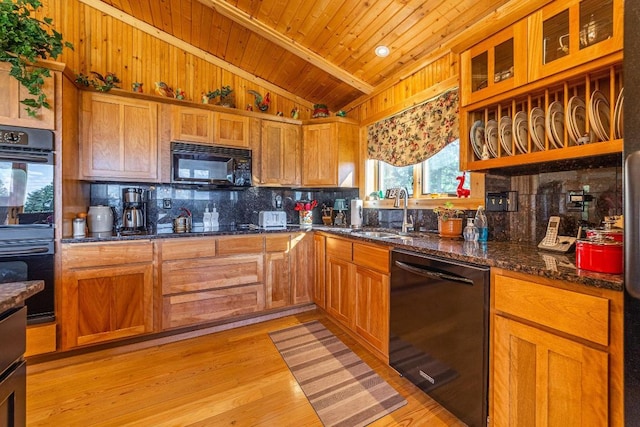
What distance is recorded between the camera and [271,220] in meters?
3.18

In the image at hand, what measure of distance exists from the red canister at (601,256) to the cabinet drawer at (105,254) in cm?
277

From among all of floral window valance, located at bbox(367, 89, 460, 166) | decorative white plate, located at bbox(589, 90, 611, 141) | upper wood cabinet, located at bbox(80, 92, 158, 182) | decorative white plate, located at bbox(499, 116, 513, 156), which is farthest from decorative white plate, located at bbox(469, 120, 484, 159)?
upper wood cabinet, located at bbox(80, 92, 158, 182)

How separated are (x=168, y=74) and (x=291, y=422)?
353 centimetres

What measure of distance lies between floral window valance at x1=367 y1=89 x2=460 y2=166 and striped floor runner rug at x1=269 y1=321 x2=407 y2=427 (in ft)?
6.07

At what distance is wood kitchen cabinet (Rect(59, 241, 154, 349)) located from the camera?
2102mm

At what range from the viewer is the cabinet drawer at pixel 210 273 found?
8.02ft

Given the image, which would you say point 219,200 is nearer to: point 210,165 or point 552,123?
point 210,165

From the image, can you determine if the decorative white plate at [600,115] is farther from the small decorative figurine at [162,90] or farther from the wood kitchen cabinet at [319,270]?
the small decorative figurine at [162,90]

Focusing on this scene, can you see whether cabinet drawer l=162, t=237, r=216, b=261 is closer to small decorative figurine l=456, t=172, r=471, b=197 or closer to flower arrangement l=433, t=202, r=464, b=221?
flower arrangement l=433, t=202, r=464, b=221

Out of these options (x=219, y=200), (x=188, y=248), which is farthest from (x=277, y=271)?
(x=219, y=200)

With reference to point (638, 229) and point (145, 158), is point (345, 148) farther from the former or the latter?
point (638, 229)

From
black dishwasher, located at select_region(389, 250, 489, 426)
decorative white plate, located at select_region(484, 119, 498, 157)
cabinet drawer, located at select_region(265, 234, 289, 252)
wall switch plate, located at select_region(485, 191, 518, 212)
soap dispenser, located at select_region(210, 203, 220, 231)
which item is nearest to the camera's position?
black dishwasher, located at select_region(389, 250, 489, 426)

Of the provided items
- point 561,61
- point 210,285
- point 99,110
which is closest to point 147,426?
point 210,285

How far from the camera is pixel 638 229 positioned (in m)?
0.81
